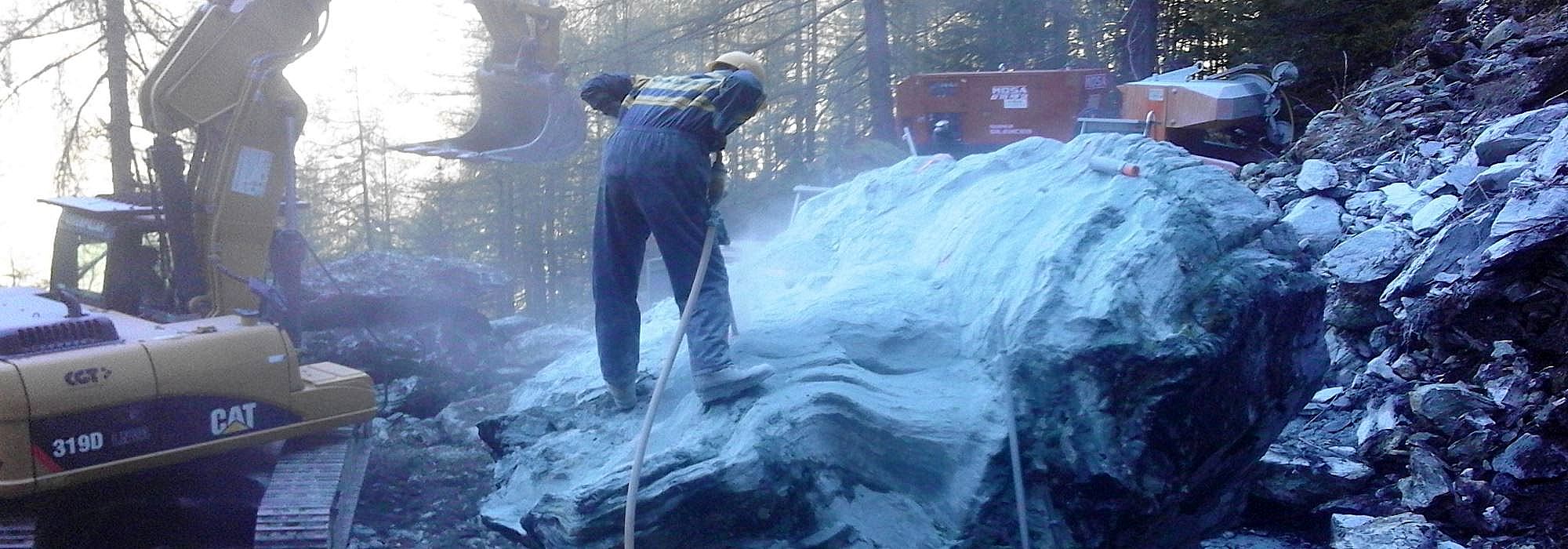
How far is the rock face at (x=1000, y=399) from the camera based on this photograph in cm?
358

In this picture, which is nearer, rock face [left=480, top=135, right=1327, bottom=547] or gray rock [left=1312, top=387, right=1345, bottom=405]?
rock face [left=480, top=135, right=1327, bottom=547]

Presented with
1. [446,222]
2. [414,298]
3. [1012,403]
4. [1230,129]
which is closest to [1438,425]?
[1012,403]

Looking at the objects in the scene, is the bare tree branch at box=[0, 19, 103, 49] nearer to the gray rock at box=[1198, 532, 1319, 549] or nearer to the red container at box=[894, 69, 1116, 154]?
the red container at box=[894, 69, 1116, 154]

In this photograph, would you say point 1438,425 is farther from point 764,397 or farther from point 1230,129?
Answer: point 1230,129

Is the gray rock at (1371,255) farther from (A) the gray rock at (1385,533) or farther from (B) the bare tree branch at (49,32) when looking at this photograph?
(B) the bare tree branch at (49,32)

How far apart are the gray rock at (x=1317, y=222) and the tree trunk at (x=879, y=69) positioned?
22.8ft

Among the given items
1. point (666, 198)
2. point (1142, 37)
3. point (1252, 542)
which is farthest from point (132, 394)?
point (1142, 37)

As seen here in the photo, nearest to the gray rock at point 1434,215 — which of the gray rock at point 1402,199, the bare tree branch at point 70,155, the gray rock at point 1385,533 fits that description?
the gray rock at point 1402,199

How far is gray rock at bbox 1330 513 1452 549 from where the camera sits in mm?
4606

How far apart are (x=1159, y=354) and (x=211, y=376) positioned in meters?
3.99

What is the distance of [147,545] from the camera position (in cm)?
Result: 552

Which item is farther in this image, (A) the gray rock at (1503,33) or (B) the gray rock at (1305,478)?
(A) the gray rock at (1503,33)

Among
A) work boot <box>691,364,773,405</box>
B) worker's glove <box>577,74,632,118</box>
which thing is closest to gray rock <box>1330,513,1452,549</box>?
work boot <box>691,364,773,405</box>

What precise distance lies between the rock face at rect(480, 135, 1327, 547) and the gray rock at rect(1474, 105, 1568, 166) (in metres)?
4.08
